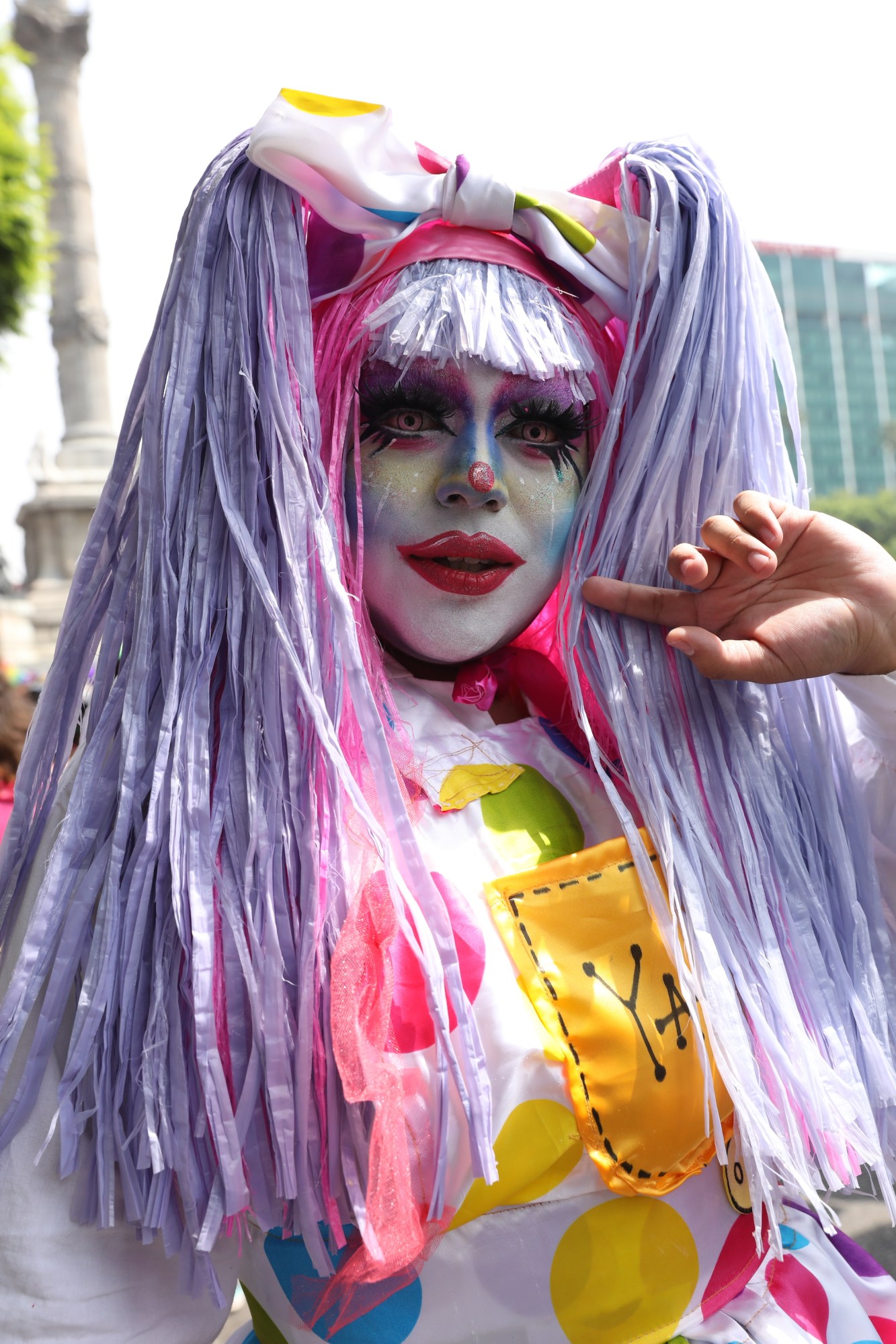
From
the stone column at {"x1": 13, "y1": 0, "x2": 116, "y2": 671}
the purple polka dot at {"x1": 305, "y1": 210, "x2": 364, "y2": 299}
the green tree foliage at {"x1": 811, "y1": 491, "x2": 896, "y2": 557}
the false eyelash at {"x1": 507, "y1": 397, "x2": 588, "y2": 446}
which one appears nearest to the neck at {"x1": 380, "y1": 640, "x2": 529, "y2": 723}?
the false eyelash at {"x1": 507, "y1": 397, "x2": 588, "y2": 446}

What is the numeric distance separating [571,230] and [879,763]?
0.62 meters

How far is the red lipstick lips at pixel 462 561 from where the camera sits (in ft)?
3.15

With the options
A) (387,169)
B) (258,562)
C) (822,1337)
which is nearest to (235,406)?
(258,562)

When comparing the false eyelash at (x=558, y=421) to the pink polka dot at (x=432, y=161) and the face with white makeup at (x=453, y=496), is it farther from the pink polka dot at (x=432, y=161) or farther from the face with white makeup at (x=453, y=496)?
the pink polka dot at (x=432, y=161)

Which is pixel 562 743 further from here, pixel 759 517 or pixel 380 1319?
pixel 380 1319

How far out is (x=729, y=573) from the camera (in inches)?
40.6

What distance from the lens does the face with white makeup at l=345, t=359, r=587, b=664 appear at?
96 cm

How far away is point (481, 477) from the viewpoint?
0.94 metres

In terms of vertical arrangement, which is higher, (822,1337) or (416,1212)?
(416,1212)

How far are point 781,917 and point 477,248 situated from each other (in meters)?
0.69

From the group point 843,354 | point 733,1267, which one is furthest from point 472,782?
point 843,354

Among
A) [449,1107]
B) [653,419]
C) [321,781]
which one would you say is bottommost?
[449,1107]

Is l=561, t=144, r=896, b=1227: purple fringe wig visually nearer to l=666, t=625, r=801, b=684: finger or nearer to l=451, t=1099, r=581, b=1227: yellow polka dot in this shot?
l=666, t=625, r=801, b=684: finger

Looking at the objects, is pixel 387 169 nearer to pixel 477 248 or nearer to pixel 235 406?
pixel 477 248
